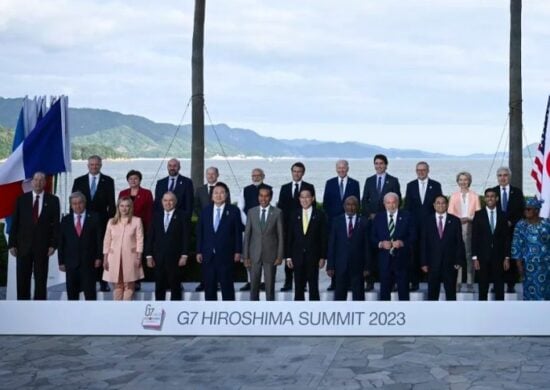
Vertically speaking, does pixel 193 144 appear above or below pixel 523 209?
above

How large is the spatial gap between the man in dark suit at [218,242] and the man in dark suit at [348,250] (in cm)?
114

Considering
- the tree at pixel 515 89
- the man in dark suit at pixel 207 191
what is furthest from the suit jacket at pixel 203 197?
the tree at pixel 515 89

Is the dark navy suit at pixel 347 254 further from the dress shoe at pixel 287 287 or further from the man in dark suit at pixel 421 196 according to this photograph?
the dress shoe at pixel 287 287

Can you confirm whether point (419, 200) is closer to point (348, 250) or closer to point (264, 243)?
point (348, 250)

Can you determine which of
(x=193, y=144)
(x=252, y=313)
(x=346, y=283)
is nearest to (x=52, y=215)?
(x=252, y=313)

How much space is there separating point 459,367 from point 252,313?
7.48 ft

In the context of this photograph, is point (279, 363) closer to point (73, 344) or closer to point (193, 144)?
point (73, 344)

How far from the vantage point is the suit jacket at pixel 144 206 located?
9977 mm

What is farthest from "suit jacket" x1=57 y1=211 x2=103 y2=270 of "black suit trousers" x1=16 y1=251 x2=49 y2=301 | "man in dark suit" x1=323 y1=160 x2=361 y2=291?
"man in dark suit" x1=323 y1=160 x2=361 y2=291

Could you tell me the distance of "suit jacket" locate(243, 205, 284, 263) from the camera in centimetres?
923

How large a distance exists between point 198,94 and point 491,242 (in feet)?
20.4

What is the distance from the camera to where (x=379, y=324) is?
8086 mm

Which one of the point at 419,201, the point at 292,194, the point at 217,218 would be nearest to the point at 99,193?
the point at 217,218

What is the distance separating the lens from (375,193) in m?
10.1
